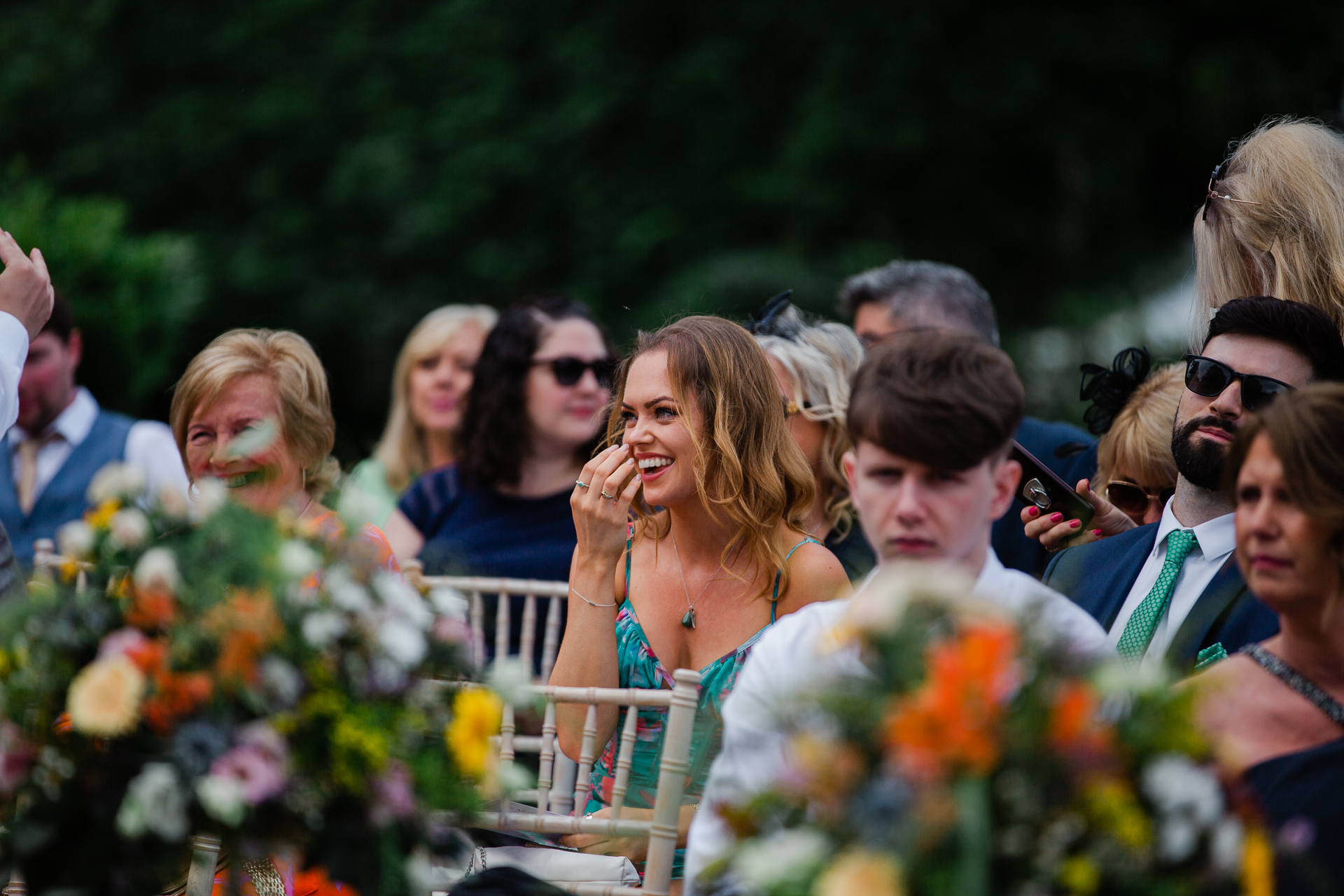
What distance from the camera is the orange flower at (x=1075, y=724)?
59.3 inches

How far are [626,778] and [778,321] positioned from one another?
82.5 inches

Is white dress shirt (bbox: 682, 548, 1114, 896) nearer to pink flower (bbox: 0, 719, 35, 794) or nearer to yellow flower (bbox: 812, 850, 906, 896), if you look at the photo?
yellow flower (bbox: 812, 850, 906, 896)

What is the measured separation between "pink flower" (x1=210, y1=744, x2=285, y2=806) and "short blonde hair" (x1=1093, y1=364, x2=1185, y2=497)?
2.58m

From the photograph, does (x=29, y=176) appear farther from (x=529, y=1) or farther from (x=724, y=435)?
(x=724, y=435)

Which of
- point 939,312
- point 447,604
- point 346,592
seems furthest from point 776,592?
point 939,312

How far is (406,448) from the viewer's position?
5746 mm

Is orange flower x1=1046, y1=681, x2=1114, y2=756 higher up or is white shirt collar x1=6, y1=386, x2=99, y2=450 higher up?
white shirt collar x1=6, y1=386, x2=99, y2=450

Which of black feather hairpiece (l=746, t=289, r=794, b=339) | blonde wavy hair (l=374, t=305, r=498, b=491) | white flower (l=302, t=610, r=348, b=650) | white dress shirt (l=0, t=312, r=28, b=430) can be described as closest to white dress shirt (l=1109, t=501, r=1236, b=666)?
black feather hairpiece (l=746, t=289, r=794, b=339)

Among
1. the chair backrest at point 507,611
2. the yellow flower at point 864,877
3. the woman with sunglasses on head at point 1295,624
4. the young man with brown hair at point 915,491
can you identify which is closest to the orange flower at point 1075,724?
the yellow flower at point 864,877

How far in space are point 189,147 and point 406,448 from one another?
20.7 ft

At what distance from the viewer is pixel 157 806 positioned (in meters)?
1.74

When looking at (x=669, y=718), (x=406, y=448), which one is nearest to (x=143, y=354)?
(x=406, y=448)

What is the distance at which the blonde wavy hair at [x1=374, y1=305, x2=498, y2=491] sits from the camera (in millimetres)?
5602

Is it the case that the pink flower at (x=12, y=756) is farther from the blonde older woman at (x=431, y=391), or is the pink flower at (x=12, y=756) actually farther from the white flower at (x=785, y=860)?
the blonde older woman at (x=431, y=391)
